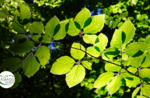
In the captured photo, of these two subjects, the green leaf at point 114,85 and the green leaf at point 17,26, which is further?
the green leaf at point 114,85

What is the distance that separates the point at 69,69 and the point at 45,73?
759 cm

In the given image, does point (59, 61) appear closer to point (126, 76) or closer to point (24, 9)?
point (24, 9)

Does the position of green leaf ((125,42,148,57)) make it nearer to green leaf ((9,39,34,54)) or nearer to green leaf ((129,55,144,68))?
green leaf ((129,55,144,68))

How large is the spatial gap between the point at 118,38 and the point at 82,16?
0.17 metres

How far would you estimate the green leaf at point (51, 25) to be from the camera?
1.28ft

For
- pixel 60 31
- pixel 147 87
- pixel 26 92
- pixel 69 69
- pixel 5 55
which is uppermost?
pixel 60 31

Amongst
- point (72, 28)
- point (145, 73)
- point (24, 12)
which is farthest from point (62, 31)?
point (145, 73)

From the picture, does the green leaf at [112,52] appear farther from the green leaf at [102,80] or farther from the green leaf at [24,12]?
the green leaf at [24,12]

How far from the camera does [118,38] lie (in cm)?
41

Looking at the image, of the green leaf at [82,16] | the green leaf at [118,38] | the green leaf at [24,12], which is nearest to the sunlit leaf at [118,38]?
the green leaf at [118,38]

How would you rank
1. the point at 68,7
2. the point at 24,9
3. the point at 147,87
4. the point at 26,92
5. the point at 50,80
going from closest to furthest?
the point at 24,9 < the point at 147,87 < the point at 68,7 < the point at 50,80 < the point at 26,92

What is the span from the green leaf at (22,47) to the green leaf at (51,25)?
0.08 m

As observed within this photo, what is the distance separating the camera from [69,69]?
0.43 metres

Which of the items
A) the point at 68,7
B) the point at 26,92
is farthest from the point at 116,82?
the point at 26,92
